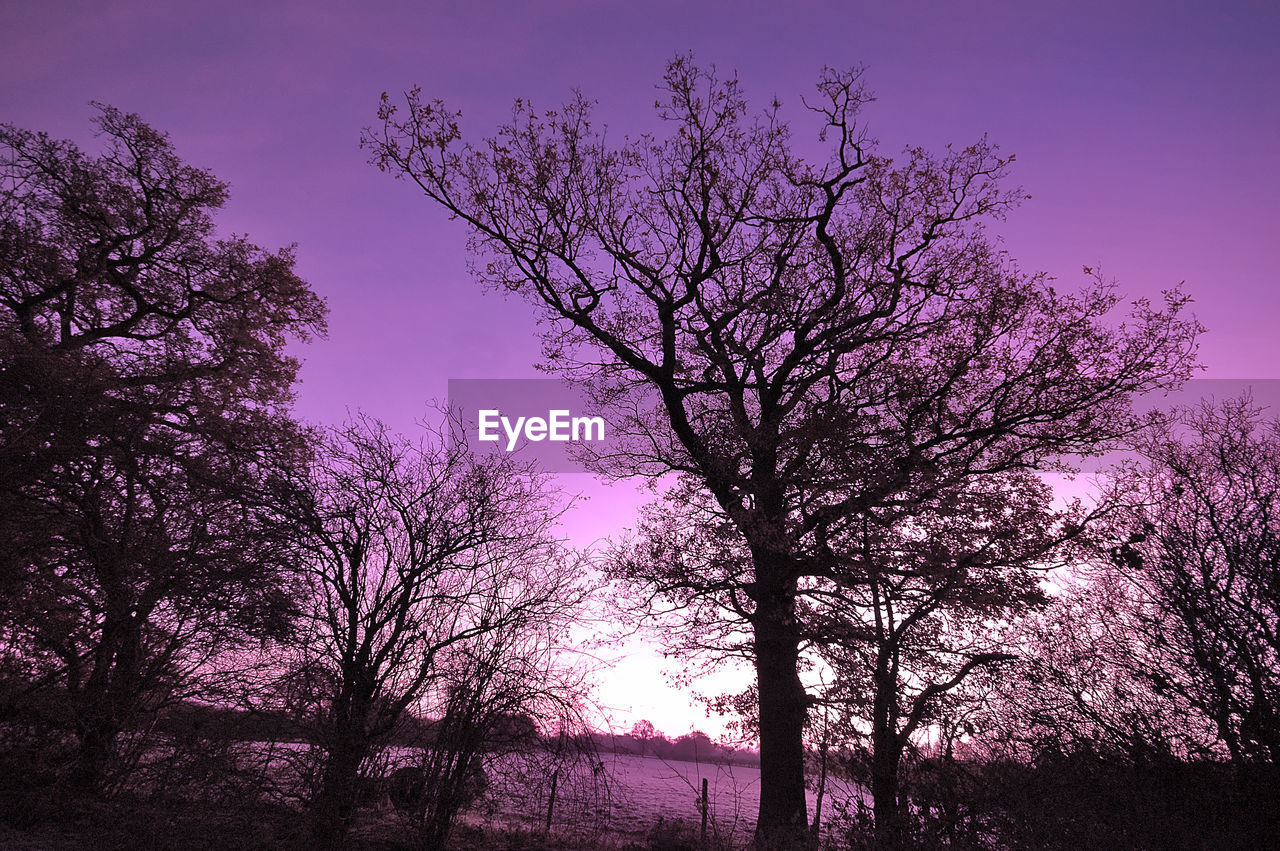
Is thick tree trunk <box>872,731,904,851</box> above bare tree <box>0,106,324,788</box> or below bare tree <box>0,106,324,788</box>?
below

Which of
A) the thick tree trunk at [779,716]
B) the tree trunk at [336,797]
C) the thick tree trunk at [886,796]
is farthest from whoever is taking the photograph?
the thick tree trunk at [779,716]

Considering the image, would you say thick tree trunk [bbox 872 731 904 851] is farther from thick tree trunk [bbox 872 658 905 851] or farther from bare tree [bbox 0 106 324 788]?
bare tree [bbox 0 106 324 788]

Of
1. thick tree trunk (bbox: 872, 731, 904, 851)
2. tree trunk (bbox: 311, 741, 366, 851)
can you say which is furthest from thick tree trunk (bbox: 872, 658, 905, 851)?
tree trunk (bbox: 311, 741, 366, 851)

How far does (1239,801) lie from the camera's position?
21.2 feet

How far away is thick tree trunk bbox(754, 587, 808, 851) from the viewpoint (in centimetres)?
1112

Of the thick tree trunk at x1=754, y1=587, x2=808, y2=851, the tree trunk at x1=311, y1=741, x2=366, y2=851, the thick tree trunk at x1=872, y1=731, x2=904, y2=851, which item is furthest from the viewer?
the thick tree trunk at x1=754, y1=587, x2=808, y2=851

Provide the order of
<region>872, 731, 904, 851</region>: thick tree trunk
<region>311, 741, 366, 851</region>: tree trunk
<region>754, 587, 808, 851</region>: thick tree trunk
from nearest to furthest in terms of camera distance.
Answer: <region>311, 741, 366, 851</region>: tree trunk < <region>872, 731, 904, 851</region>: thick tree trunk < <region>754, 587, 808, 851</region>: thick tree trunk

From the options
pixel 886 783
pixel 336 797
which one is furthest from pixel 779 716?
pixel 336 797

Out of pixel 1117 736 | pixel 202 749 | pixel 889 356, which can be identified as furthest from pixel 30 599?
pixel 889 356

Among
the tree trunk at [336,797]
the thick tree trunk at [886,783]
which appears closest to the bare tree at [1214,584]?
the thick tree trunk at [886,783]

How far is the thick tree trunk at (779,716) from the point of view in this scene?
11125 millimetres

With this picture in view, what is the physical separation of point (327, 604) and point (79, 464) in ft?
13.9

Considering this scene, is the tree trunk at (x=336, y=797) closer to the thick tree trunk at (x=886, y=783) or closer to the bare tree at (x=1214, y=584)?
the thick tree trunk at (x=886, y=783)

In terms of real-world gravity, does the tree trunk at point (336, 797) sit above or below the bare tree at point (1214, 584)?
below
